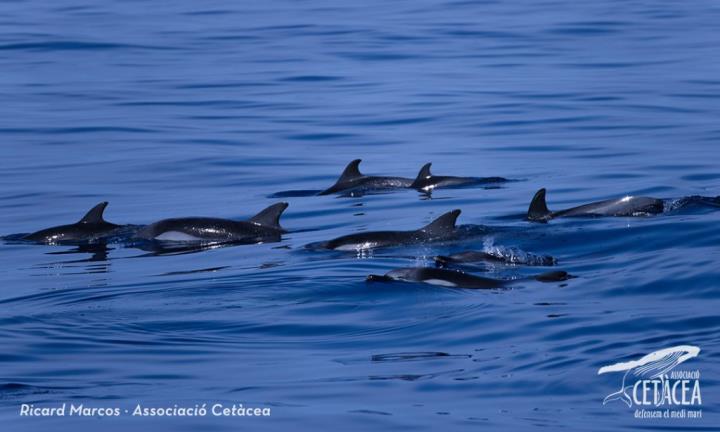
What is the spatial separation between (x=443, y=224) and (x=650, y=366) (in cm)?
591

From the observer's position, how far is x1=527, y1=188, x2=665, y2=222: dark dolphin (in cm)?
1617

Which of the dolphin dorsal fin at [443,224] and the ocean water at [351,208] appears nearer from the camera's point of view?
the ocean water at [351,208]

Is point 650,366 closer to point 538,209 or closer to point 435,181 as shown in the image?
point 538,209

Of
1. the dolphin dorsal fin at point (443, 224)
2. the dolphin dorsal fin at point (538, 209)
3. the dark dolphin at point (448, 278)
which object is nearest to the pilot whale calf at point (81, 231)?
the dolphin dorsal fin at point (443, 224)

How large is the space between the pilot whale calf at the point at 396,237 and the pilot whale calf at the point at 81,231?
2952mm

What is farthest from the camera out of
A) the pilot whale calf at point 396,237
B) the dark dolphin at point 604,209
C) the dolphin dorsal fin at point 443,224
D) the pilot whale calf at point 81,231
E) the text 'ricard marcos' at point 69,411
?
the pilot whale calf at point 81,231

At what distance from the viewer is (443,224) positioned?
1502 cm

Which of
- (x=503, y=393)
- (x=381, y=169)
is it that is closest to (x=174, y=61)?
(x=381, y=169)

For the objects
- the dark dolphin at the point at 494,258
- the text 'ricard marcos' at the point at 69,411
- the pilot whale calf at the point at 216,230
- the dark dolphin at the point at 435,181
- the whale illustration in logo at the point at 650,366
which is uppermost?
the dark dolphin at the point at 435,181

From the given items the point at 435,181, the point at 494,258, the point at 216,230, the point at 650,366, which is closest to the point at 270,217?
the point at 216,230

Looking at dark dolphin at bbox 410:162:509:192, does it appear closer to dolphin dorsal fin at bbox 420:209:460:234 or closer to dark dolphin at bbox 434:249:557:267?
dolphin dorsal fin at bbox 420:209:460:234

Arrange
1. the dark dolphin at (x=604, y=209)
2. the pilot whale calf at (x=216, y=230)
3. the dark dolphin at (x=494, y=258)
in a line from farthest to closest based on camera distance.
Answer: the dark dolphin at (x=604, y=209)
the pilot whale calf at (x=216, y=230)
the dark dolphin at (x=494, y=258)

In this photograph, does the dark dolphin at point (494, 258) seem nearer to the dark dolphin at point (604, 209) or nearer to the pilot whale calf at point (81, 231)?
the dark dolphin at point (604, 209)

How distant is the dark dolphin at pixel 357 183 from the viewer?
19.9 m
